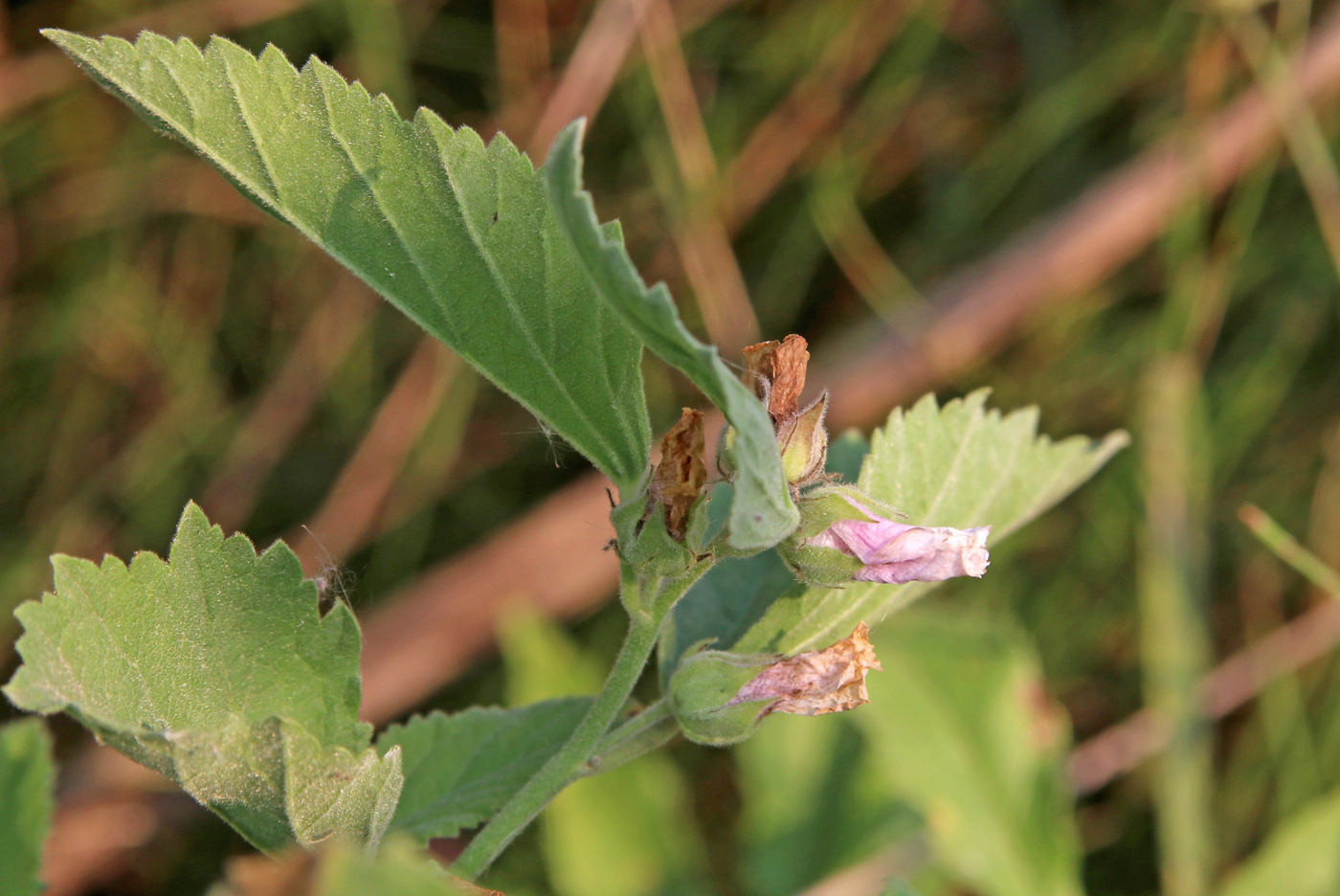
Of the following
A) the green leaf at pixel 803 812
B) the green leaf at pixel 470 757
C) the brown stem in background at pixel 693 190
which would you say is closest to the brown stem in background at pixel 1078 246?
the brown stem in background at pixel 693 190

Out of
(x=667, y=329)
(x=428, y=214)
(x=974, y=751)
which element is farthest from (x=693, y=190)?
(x=667, y=329)

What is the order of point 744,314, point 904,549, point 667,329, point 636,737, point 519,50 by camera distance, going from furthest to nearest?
point 519,50 → point 744,314 → point 636,737 → point 904,549 → point 667,329

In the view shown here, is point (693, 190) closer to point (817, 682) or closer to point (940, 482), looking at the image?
point (940, 482)

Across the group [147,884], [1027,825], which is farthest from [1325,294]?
[147,884]

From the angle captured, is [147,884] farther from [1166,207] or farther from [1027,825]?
[1166,207]

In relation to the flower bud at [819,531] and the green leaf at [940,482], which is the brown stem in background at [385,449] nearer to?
the green leaf at [940,482]

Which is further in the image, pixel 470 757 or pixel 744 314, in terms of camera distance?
pixel 744 314
